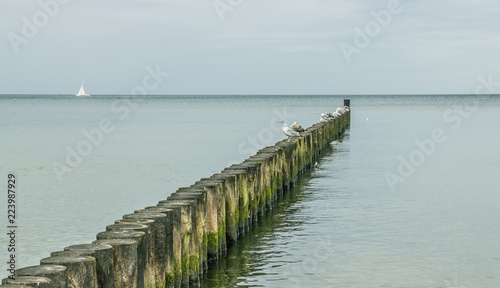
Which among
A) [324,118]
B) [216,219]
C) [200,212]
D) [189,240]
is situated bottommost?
[189,240]

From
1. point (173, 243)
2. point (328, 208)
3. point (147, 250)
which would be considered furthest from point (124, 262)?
point (328, 208)

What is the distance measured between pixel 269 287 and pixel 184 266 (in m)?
1.05

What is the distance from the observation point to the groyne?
5.00 m

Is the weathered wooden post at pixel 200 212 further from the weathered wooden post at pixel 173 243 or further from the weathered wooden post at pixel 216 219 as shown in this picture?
the weathered wooden post at pixel 173 243

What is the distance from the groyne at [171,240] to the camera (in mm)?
5000

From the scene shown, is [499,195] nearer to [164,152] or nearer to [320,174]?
[320,174]

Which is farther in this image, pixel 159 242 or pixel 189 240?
pixel 189 240

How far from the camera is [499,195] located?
13969 mm

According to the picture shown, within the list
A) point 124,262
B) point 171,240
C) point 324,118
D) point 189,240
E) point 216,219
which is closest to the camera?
point 124,262

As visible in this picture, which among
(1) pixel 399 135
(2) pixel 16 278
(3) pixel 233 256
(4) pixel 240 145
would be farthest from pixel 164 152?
(2) pixel 16 278

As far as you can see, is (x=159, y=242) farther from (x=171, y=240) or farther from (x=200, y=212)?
(x=200, y=212)

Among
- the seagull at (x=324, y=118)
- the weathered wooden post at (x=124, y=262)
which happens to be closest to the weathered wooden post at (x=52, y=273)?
the weathered wooden post at (x=124, y=262)

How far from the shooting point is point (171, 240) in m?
6.62

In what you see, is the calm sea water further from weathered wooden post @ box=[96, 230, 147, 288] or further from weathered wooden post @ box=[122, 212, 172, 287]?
weathered wooden post @ box=[96, 230, 147, 288]
